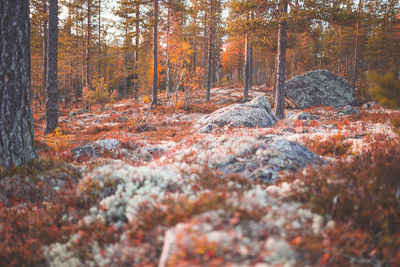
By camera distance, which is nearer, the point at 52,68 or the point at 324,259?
the point at 324,259

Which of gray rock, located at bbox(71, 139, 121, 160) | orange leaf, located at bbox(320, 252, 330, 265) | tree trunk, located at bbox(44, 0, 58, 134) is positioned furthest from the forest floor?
tree trunk, located at bbox(44, 0, 58, 134)

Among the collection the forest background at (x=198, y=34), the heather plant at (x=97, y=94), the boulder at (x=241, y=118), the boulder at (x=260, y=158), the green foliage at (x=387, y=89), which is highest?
the forest background at (x=198, y=34)

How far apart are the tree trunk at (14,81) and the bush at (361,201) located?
5.38 metres

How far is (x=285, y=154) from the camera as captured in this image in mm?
3957

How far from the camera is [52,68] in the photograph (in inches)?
419

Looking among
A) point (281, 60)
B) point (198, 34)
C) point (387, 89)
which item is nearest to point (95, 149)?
point (387, 89)

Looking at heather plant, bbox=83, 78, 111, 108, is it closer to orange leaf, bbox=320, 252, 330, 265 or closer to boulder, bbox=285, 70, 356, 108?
boulder, bbox=285, 70, 356, 108

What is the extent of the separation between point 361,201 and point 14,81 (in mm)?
6184

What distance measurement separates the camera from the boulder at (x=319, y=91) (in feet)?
64.3

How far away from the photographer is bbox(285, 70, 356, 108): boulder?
1961 cm

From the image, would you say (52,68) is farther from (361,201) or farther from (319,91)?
(319,91)

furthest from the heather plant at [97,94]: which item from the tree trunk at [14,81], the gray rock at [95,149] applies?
the tree trunk at [14,81]

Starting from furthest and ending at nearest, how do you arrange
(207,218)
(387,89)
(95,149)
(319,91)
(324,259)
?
(319,91)
(95,149)
(387,89)
(207,218)
(324,259)

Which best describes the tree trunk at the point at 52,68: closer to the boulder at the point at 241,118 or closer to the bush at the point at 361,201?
the boulder at the point at 241,118
